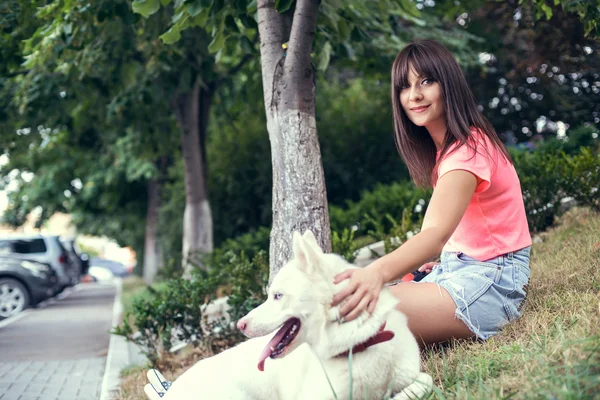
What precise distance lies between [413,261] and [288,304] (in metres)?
0.63

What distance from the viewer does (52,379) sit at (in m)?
6.73

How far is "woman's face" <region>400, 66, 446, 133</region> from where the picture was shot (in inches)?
135

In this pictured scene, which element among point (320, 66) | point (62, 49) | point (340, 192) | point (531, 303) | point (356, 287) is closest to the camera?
point (356, 287)

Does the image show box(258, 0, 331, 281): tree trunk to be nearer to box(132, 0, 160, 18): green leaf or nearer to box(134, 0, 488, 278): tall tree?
box(134, 0, 488, 278): tall tree

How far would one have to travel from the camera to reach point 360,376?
2750 millimetres

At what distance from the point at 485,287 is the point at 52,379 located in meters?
5.24

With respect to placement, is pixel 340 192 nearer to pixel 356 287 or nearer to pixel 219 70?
pixel 219 70

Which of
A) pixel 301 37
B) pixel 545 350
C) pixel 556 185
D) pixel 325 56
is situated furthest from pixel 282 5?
pixel 556 185

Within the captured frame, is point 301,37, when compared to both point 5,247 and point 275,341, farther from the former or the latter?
point 5,247

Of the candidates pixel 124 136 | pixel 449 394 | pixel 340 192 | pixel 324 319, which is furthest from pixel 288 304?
pixel 124 136

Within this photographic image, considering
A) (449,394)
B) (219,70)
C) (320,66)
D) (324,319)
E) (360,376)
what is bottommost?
(449,394)

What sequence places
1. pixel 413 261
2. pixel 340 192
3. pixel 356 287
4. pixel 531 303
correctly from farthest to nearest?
pixel 340 192 < pixel 531 303 < pixel 413 261 < pixel 356 287

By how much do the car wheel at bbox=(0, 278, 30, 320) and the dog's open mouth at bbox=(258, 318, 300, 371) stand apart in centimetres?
1327

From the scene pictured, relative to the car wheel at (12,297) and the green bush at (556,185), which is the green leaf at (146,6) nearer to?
the green bush at (556,185)
